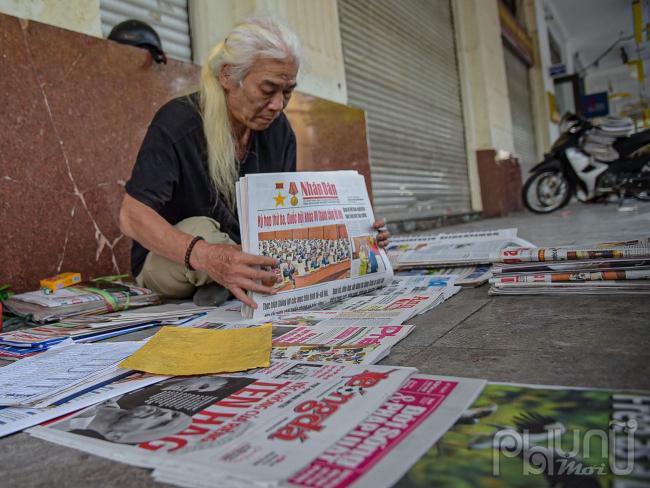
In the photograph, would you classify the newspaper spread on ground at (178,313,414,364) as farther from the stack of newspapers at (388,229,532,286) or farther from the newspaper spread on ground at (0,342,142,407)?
the stack of newspapers at (388,229,532,286)

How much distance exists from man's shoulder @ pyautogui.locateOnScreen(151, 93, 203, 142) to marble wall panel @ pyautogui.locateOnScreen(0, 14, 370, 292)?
2.10ft

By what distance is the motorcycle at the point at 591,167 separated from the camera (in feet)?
16.4

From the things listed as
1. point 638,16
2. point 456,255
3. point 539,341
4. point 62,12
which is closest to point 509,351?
point 539,341

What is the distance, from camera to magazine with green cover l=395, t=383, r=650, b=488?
1.60 feet

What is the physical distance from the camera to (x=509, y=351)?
896mm

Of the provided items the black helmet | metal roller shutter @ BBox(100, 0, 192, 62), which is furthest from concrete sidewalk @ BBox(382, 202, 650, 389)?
metal roller shutter @ BBox(100, 0, 192, 62)

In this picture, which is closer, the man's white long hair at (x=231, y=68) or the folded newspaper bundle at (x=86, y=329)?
the folded newspaper bundle at (x=86, y=329)

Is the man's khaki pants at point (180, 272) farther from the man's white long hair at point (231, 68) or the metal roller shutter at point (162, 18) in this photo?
the metal roller shutter at point (162, 18)

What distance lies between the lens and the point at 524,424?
1.93 ft

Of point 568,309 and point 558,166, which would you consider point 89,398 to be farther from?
point 558,166

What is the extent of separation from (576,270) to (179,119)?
1.17m

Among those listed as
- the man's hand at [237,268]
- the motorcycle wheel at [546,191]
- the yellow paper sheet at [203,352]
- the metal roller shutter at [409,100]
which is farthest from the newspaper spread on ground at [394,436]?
the motorcycle wheel at [546,191]

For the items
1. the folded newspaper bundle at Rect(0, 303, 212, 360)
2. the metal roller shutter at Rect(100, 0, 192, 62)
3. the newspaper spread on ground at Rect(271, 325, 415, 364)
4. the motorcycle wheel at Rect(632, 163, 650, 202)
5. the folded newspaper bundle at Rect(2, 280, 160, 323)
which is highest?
the metal roller shutter at Rect(100, 0, 192, 62)

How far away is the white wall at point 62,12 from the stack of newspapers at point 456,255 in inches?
60.4
